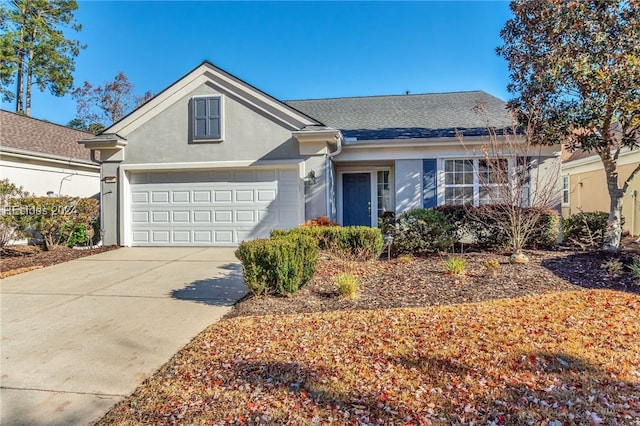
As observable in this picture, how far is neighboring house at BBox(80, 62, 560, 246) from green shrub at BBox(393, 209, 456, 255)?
106 inches

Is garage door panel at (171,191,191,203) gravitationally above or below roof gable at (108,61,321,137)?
below

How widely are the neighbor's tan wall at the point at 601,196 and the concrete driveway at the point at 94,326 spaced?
426 inches

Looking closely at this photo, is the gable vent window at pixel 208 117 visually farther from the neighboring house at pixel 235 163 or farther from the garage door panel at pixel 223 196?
the garage door panel at pixel 223 196

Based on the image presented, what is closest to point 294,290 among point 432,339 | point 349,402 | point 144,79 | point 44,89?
point 432,339

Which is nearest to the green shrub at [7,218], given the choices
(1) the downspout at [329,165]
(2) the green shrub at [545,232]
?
(1) the downspout at [329,165]

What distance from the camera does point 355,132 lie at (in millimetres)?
11922

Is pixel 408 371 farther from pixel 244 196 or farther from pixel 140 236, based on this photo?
pixel 140 236

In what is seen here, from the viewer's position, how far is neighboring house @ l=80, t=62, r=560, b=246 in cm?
1050

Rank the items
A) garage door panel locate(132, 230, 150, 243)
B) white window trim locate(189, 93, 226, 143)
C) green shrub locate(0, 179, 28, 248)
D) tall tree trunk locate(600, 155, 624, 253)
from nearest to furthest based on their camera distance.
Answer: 1. tall tree trunk locate(600, 155, 624, 253)
2. green shrub locate(0, 179, 28, 248)
3. white window trim locate(189, 93, 226, 143)
4. garage door panel locate(132, 230, 150, 243)

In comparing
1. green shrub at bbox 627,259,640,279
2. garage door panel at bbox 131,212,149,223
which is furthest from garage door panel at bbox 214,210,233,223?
green shrub at bbox 627,259,640,279

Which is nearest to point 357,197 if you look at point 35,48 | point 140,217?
point 140,217

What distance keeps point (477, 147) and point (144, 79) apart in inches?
1016

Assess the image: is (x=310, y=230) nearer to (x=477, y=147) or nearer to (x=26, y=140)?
(x=477, y=147)

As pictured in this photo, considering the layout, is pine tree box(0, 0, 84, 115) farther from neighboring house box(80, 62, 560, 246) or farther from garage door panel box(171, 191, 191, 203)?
garage door panel box(171, 191, 191, 203)
